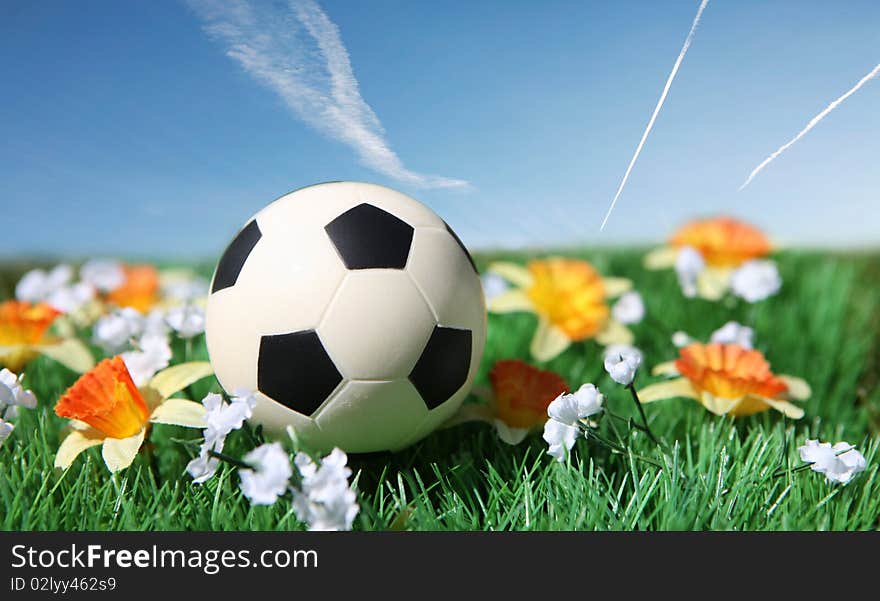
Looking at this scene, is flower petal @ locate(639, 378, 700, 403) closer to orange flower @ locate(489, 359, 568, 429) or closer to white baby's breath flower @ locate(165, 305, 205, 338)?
orange flower @ locate(489, 359, 568, 429)

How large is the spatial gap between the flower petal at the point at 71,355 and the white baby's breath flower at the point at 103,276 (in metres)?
0.69

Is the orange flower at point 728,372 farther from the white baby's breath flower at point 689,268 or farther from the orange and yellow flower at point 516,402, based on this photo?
the white baby's breath flower at point 689,268

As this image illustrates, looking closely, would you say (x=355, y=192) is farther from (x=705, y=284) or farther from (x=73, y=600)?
(x=705, y=284)

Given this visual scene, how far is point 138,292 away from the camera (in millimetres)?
3402

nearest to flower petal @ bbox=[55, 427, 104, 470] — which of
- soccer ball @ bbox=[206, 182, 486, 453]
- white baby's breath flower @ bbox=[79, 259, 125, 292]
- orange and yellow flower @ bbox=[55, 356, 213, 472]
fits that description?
orange and yellow flower @ bbox=[55, 356, 213, 472]

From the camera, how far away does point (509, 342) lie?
10.3 ft

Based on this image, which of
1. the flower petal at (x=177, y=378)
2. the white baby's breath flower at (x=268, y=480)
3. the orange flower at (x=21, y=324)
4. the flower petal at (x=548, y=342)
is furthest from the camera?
the flower petal at (x=548, y=342)

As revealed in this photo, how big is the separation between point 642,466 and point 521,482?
0.36m

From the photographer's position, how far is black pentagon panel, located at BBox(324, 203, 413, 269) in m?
1.88

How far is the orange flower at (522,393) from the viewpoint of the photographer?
7.29 feet

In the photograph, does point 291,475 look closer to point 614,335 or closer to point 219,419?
point 219,419

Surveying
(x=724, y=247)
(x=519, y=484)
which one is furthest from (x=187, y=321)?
(x=724, y=247)

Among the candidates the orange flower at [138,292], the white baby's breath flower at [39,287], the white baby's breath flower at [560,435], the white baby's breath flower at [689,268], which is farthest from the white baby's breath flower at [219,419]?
the white baby's breath flower at [689,268]

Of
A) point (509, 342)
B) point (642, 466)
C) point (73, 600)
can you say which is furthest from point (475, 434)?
point (73, 600)
